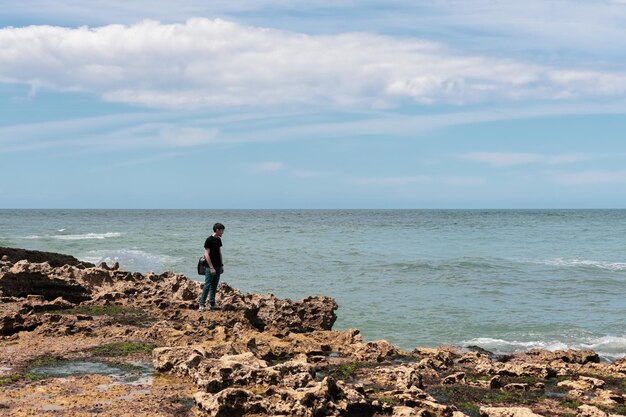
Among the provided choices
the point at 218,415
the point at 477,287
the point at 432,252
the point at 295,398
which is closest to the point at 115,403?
the point at 218,415

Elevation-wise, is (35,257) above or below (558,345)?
above

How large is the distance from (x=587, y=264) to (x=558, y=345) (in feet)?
69.9

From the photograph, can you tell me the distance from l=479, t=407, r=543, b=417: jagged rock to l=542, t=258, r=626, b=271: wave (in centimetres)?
2785

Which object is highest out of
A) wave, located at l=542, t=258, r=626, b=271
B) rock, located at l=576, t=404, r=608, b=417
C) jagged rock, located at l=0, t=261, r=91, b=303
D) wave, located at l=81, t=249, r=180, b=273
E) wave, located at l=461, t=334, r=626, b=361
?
jagged rock, located at l=0, t=261, r=91, b=303

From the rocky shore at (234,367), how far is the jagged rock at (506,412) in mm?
13

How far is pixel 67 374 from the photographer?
9.04m

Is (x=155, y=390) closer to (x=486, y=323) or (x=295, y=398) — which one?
(x=295, y=398)

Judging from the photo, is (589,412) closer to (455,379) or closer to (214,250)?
(455,379)

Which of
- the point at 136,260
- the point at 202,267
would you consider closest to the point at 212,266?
the point at 202,267

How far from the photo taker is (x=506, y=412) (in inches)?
316

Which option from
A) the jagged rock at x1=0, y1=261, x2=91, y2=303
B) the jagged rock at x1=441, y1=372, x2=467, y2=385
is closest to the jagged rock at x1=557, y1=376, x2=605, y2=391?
the jagged rock at x1=441, y1=372, x2=467, y2=385

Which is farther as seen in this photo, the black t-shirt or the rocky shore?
the black t-shirt

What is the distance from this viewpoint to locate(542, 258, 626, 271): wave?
34.4 meters

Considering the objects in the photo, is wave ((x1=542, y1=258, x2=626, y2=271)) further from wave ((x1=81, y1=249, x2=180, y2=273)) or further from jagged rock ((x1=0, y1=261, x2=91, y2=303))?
jagged rock ((x1=0, y1=261, x2=91, y2=303))
